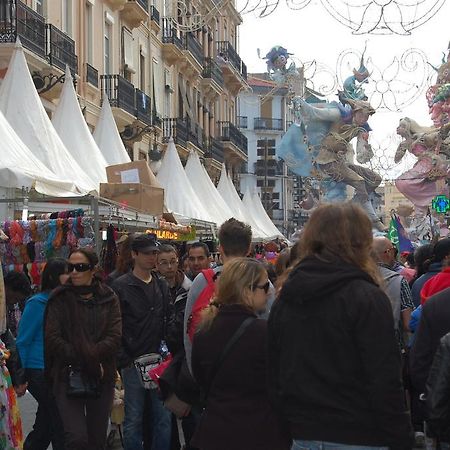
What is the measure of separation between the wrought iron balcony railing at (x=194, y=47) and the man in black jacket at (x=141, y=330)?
3041 cm

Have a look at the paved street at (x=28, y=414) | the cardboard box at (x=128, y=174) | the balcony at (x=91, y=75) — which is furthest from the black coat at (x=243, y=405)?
the balcony at (x=91, y=75)

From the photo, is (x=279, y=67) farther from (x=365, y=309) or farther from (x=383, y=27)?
(x=365, y=309)

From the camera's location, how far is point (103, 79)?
27.1 meters

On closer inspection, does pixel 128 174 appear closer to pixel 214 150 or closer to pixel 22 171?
pixel 22 171

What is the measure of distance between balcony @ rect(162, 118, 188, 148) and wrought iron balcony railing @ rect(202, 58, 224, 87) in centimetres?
672

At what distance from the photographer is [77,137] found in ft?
52.1

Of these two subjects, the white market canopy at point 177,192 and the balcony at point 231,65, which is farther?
the balcony at point 231,65

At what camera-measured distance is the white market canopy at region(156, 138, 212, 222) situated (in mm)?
20609

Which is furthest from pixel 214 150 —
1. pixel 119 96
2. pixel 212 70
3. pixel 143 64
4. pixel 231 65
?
pixel 119 96

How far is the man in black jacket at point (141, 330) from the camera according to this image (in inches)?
284

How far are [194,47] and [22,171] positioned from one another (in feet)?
96.3

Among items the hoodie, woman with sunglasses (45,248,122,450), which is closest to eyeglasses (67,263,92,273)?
woman with sunglasses (45,248,122,450)

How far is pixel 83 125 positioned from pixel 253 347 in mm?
12117

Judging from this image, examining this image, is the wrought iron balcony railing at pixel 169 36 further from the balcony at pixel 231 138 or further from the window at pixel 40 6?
the window at pixel 40 6
